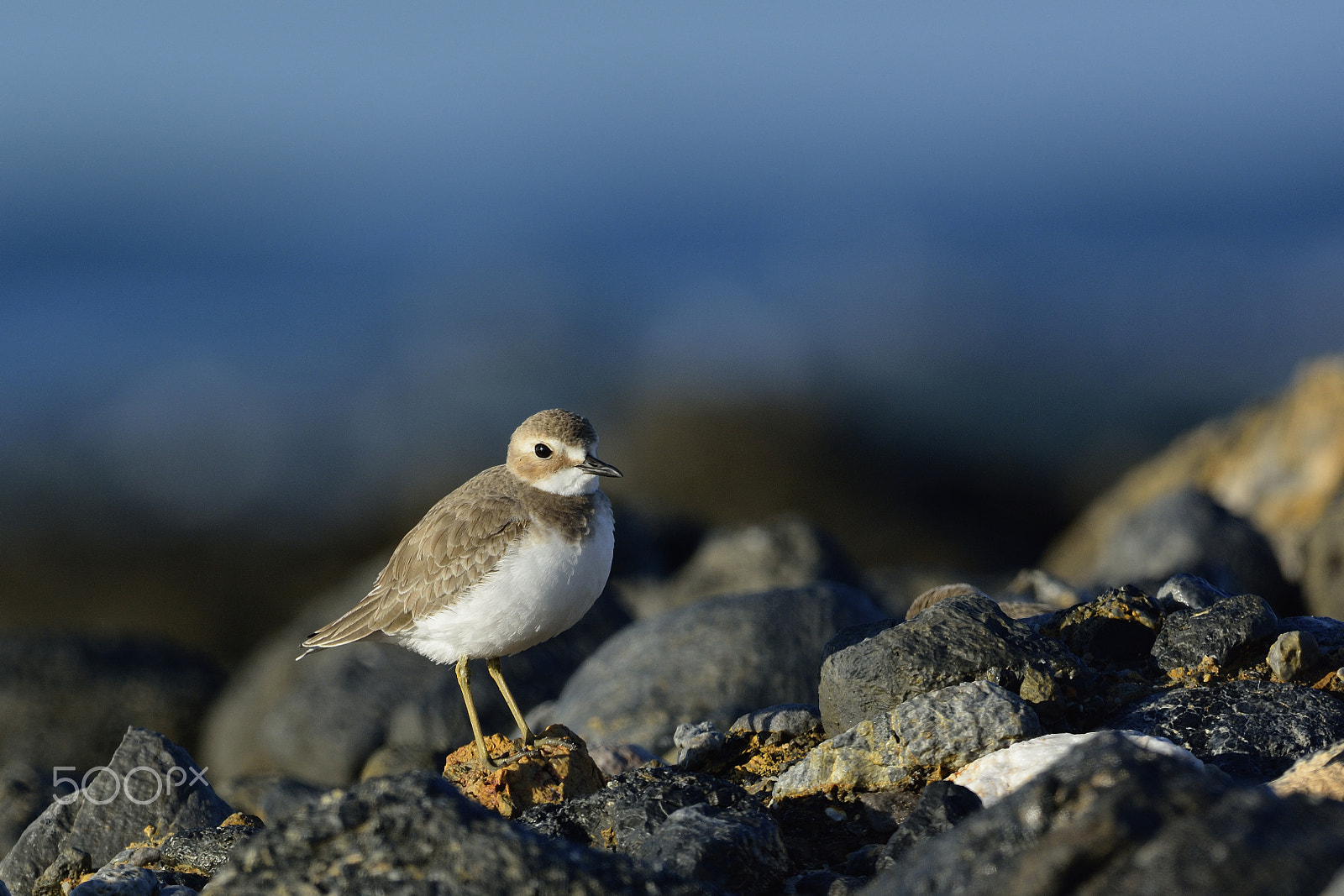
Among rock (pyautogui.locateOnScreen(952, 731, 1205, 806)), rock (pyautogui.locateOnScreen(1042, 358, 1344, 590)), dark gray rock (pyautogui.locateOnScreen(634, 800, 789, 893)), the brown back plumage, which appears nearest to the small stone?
the brown back plumage

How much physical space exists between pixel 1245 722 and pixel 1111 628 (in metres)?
1.09

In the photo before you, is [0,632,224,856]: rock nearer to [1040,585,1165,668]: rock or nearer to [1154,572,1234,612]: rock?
[1040,585,1165,668]: rock

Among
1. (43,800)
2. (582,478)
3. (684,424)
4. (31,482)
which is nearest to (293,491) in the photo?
(31,482)

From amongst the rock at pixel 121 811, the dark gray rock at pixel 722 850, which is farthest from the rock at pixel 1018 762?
the rock at pixel 121 811

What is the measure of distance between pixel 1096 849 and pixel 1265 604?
3.68 meters

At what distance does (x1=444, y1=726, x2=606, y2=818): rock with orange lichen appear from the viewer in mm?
5691

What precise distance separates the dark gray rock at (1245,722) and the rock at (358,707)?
635cm

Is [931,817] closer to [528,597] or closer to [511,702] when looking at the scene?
[528,597]

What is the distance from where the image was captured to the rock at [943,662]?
5.59m

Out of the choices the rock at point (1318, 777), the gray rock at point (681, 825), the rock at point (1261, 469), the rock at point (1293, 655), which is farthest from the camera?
the rock at point (1261, 469)

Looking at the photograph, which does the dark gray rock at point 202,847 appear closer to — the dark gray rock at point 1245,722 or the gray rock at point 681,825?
the gray rock at point 681,825

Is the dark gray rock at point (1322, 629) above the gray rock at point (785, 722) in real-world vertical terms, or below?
above

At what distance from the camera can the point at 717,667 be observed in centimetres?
894

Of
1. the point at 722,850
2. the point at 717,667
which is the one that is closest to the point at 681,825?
the point at 722,850
